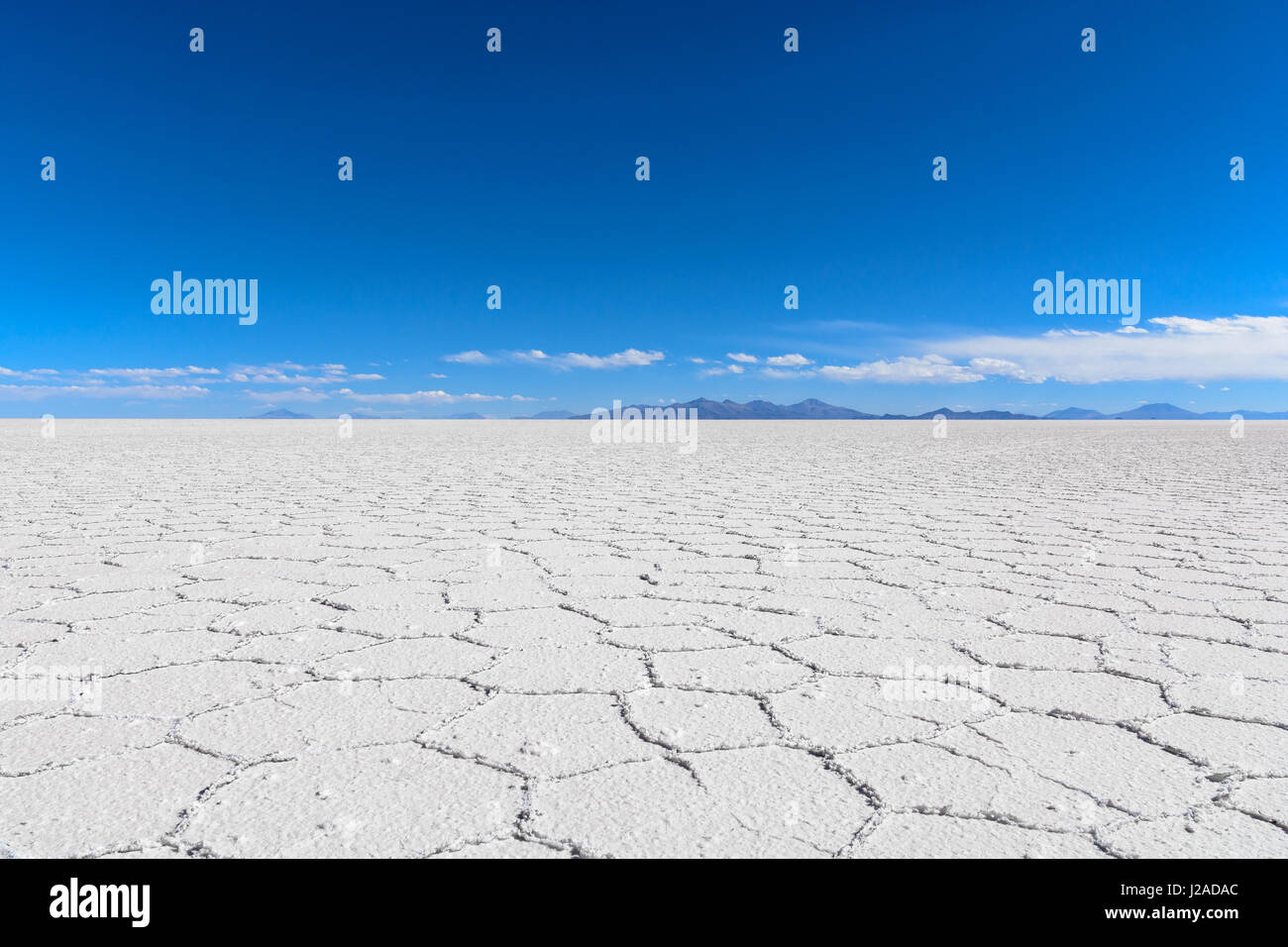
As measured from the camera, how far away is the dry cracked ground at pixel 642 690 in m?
1.05

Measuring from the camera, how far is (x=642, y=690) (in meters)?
1.57

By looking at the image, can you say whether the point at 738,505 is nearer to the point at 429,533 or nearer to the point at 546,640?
the point at 429,533

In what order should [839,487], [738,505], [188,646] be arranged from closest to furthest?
[188,646]
[738,505]
[839,487]

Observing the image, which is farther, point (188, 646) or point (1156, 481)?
point (1156, 481)

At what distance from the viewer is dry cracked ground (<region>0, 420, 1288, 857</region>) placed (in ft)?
3.46
